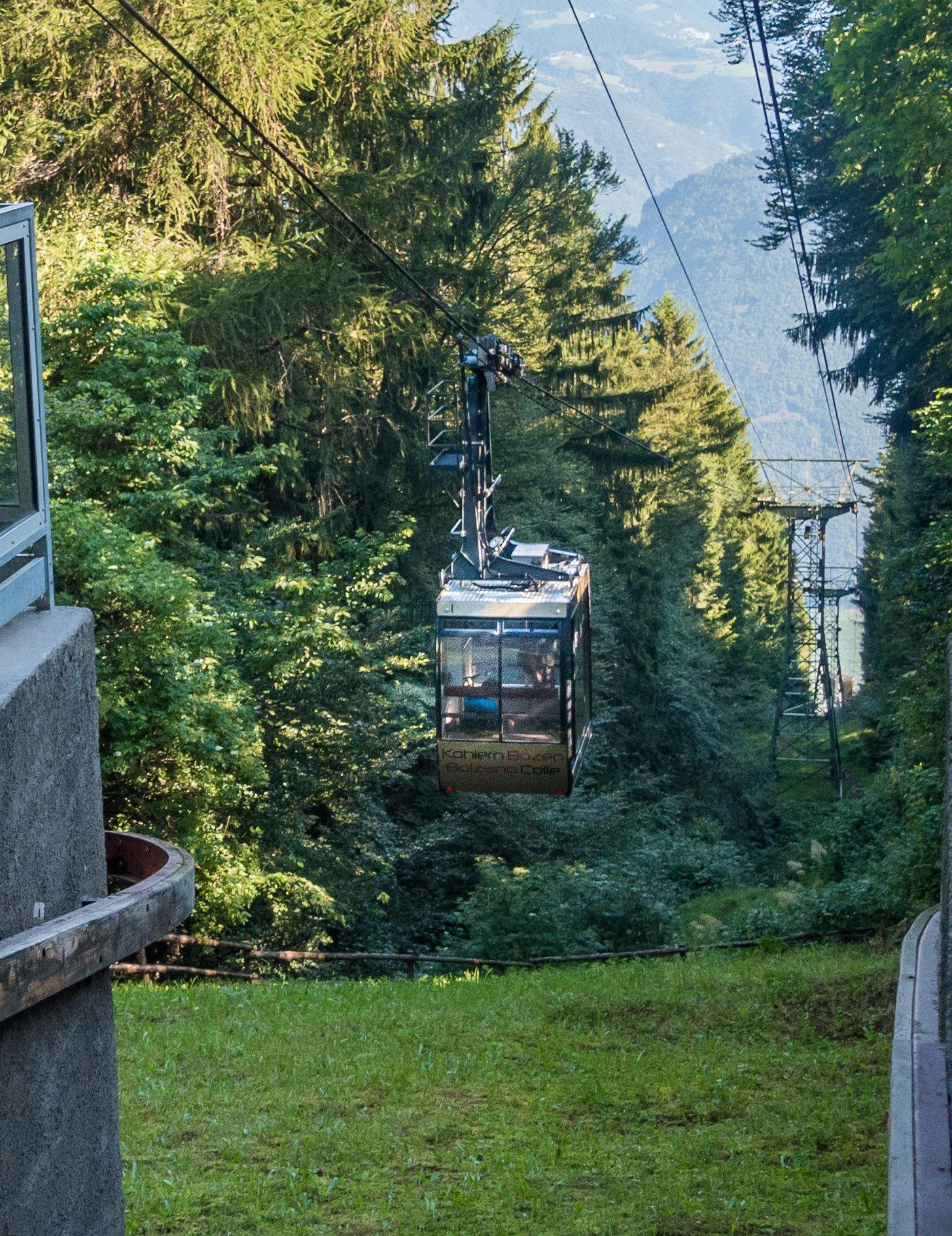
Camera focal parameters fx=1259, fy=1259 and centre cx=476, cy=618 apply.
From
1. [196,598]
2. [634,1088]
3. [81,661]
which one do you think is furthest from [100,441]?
[81,661]

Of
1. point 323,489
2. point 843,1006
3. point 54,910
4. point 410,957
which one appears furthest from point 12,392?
point 323,489

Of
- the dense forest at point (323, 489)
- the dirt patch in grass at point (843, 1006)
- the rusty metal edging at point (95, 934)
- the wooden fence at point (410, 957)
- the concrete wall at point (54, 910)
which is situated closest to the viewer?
the rusty metal edging at point (95, 934)

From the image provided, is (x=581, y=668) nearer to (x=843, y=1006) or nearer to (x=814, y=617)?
(x=843, y=1006)

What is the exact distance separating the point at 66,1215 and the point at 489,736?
9.93 m

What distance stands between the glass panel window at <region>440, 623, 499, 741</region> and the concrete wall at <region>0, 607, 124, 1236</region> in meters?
9.08

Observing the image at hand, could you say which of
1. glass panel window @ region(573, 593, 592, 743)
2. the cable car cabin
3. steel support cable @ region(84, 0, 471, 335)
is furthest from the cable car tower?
the cable car cabin

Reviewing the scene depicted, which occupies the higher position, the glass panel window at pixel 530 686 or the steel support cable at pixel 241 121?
the steel support cable at pixel 241 121

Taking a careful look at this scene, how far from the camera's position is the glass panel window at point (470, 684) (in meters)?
13.2

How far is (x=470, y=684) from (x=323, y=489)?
10.5 metres

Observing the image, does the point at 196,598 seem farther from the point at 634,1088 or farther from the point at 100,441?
the point at 634,1088

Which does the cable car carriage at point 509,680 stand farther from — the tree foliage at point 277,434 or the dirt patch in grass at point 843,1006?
the dirt patch in grass at point 843,1006

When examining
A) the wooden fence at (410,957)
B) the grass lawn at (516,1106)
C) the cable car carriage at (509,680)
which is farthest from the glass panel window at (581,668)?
the wooden fence at (410,957)

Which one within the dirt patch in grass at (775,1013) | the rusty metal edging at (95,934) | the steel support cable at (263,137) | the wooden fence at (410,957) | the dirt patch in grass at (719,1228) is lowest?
the wooden fence at (410,957)

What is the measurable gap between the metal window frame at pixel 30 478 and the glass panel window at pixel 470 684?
9.08 m
